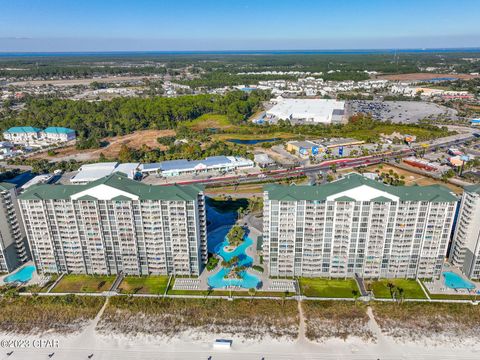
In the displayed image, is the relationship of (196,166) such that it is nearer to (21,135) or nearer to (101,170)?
(101,170)

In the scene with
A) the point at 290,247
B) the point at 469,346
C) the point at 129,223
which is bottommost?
the point at 469,346

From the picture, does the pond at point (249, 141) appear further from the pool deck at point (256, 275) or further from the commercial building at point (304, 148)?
the pool deck at point (256, 275)

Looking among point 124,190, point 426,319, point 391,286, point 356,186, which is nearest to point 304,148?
point 356,186

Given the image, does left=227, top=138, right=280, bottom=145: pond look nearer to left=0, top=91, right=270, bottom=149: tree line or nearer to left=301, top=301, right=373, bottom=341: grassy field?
left=0, top=91, right=270, bottom=149: tree line

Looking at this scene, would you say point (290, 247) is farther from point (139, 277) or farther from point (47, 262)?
point (47, 262)

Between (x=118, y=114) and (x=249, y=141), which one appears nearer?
(x=249, y=141)

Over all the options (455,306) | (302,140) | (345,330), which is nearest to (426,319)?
(455,306)
